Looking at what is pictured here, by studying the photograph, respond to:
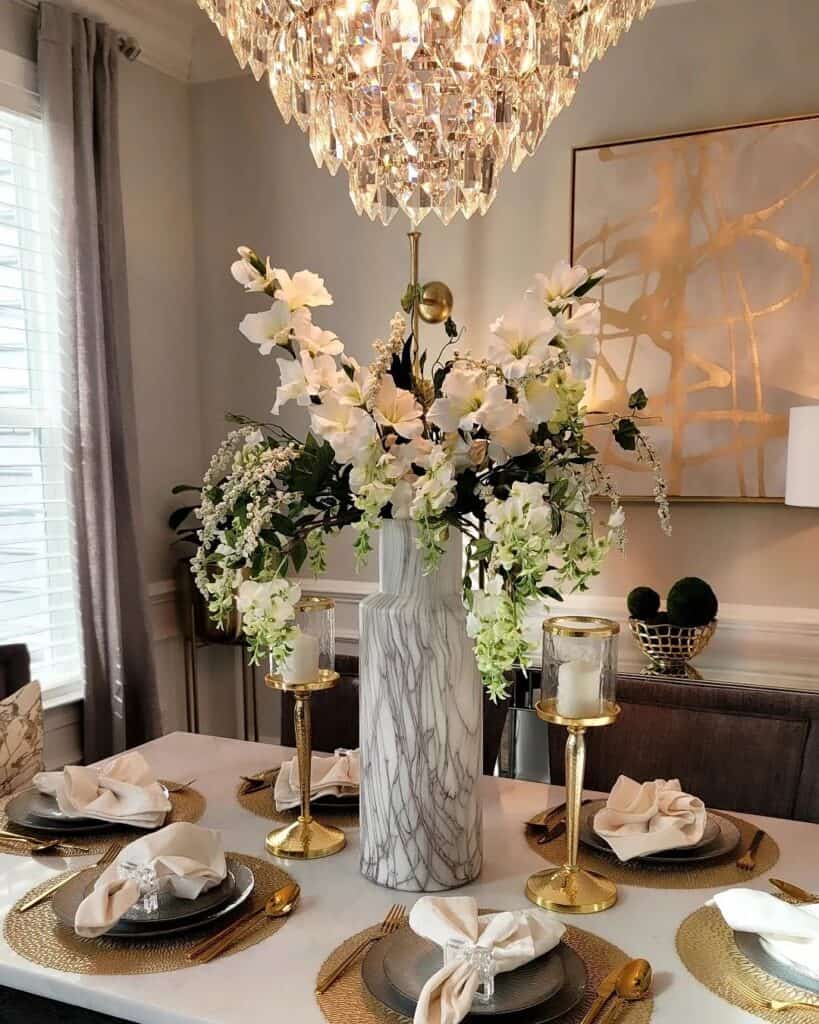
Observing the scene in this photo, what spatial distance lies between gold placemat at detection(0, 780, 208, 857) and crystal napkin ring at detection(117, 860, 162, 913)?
276mm

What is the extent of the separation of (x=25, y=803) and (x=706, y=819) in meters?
1.10

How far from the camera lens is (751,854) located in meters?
1.41

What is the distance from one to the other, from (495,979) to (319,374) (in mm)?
727

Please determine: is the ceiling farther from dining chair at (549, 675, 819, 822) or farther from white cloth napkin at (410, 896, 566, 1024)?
white cloth napkin at (410, 896, 566, 1024)

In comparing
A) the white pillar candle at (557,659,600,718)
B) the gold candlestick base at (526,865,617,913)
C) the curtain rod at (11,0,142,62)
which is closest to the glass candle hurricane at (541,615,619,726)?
the white pillar candle at (557,659,600,718)

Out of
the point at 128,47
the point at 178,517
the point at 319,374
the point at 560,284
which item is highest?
the point at 128,47

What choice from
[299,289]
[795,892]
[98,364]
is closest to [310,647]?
[299,289]

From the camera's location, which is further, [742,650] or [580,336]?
[742,650]

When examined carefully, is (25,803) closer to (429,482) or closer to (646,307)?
(429,482)

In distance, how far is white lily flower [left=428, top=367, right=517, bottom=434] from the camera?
113cm

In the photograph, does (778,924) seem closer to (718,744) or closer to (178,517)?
(718,744)

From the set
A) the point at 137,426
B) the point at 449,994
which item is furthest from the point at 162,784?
the point at 137,426

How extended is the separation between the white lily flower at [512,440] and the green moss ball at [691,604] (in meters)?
1.58

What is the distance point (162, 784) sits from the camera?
171 cm
